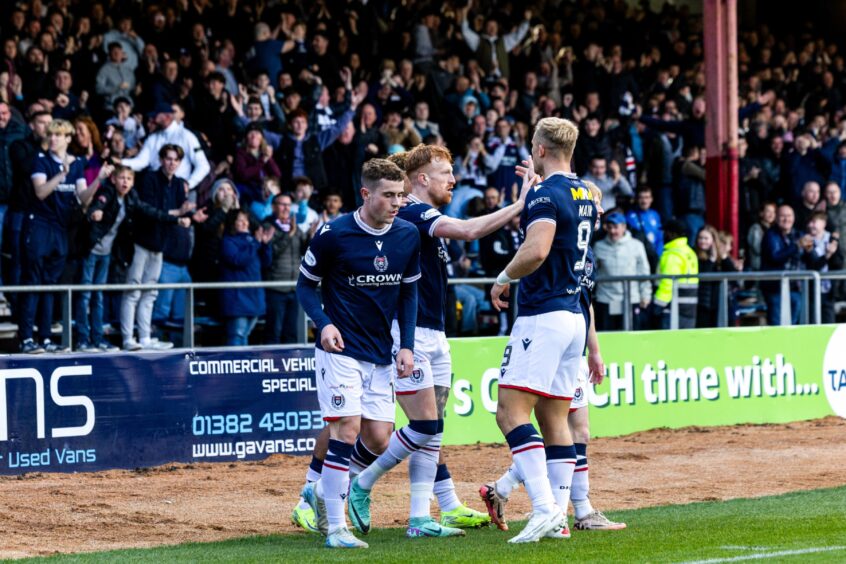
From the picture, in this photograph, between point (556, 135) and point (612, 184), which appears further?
point (612, 184)

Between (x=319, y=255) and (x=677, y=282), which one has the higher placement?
(x=319, y=255)

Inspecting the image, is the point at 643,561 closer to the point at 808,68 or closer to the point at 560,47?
the point at 560,47

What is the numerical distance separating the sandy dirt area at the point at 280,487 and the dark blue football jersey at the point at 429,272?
1642 mm

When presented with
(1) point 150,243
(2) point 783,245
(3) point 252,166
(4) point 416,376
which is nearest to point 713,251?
(2) point 783,245

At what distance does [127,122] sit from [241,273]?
2.61 meters

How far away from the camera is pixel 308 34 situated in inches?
781

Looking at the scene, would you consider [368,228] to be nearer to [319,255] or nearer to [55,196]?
[319,255]

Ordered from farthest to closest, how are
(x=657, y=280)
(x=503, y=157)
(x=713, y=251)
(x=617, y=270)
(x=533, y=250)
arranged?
1. (x=503, y=157)
2. (x=713, y=251)
3. (x=617, y=270)
4. (x=657, y=280)
5. (x=533, y=250)

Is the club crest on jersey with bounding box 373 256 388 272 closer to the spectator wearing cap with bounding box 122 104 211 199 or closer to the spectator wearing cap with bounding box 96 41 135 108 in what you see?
the spectator wearing cap with bounding box 122 104 211 199

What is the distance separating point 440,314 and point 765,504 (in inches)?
119

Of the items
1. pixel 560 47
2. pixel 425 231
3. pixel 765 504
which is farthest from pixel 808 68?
pixel 425 231

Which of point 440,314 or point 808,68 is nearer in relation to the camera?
point 440,314

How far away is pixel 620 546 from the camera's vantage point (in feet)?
26.1

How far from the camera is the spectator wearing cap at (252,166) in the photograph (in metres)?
16.2
